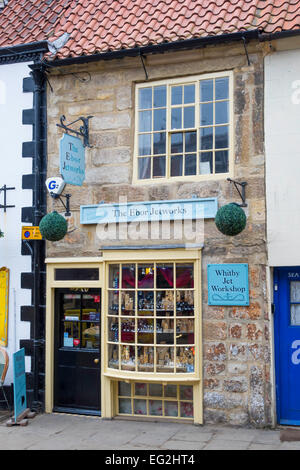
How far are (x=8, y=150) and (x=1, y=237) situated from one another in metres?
1.54

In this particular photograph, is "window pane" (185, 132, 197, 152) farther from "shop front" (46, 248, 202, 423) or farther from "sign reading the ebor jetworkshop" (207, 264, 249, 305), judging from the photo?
"sign reading the ebor jetworkshop" (207, 264, 249, 305)

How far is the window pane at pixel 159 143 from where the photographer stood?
9141mm

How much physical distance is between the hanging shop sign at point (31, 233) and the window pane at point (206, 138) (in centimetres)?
307

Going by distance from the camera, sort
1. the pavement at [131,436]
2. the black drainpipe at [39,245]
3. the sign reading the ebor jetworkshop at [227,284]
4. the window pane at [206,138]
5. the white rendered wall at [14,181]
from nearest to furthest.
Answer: the pavement at [131,436], the sign reading the ebor jetworkshop at [227,284], the window pane at [206,138], the black drainpipe at [39,245], the white rendered wall at [14,181]

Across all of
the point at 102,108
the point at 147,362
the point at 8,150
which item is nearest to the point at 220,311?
the point at 147,362

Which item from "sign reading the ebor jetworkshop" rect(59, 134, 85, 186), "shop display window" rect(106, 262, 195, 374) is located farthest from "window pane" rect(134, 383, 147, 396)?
"sign reading the ebor jetworkshop" rect(59, 134, 85, 186)

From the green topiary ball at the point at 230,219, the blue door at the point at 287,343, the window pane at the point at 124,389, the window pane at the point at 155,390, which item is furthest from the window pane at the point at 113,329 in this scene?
the blue door at the point at 287,343

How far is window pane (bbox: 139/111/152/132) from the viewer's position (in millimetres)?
9258

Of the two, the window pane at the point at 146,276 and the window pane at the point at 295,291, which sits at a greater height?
the window pane at the point at 146,276

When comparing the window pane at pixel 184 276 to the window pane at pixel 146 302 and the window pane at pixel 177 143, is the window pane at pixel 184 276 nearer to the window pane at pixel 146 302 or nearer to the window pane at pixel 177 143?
the window pane at pixel 146 302

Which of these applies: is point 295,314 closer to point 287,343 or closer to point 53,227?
point 287,343
